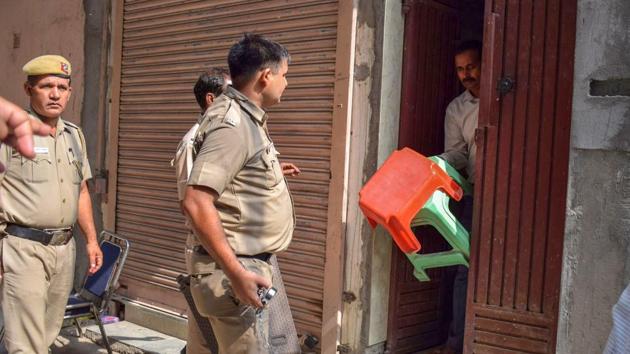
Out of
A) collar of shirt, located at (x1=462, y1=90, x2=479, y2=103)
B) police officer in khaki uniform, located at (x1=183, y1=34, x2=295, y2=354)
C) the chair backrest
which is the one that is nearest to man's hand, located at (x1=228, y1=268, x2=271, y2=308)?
police officer in khaki uniform, located at (x1=183, y1=34, x2=295, y2=354)

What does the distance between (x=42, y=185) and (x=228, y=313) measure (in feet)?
5.86

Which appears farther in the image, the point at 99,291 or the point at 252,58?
the point at 99,291

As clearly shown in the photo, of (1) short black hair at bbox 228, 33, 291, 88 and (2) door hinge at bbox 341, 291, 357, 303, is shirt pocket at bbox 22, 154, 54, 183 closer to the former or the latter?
(1) short black hair at bbox 228, 33, 291, 88

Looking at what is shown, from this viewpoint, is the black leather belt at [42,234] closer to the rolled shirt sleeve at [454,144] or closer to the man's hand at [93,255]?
the man's hand at [93,255]

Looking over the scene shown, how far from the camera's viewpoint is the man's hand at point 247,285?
2502mm

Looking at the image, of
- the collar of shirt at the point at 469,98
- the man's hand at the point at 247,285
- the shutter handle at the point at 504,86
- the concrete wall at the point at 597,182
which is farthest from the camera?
the collar of shirt at the point at 469,98

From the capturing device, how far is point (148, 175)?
228 inches

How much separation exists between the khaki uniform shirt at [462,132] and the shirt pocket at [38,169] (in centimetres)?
236

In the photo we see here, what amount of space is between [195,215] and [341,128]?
1.90 metres

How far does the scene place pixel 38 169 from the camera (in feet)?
12.8

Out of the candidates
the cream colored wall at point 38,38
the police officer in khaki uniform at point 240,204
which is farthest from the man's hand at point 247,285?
the cream colored wall at point 38,38

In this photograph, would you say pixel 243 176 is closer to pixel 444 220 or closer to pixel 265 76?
pixel 265 76

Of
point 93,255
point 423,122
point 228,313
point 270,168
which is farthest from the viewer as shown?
point 423,122

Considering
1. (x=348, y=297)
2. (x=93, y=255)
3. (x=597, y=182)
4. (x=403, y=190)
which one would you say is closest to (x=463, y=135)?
(x=403, y=190)
